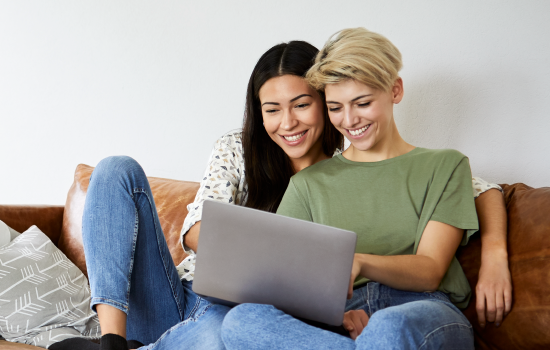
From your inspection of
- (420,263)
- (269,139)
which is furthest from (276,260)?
(269,139)

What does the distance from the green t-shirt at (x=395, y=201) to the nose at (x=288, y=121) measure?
0.17 m

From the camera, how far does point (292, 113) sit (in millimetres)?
1400

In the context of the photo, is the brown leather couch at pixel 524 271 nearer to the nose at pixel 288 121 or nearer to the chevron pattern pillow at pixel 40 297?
the chevron pattern pillow at pixel 40 297

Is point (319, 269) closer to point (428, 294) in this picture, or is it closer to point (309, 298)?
point (309, 298)

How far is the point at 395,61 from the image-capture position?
1.26 m

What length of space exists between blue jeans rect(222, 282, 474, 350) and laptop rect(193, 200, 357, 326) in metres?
0.03

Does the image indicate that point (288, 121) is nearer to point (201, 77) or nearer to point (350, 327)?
point (350, 327)

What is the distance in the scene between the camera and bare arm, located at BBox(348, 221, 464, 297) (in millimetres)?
1020

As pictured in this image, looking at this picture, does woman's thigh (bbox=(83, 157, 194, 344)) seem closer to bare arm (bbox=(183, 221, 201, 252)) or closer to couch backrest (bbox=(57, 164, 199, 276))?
bare arm (bbox=(183, 221, 201, 252))

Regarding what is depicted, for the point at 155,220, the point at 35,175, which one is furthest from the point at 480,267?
the point at 35,175

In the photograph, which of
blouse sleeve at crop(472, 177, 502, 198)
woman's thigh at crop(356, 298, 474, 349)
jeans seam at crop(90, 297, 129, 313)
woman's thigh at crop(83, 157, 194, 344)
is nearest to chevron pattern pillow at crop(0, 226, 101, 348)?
woman's thigh at crop(83, 157, 194, 344)

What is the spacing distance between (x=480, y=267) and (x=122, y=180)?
3.07 feet

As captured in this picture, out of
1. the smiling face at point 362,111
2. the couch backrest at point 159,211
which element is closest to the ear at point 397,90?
the smiling face at point 362,111

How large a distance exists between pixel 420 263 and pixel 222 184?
24.8 inches
